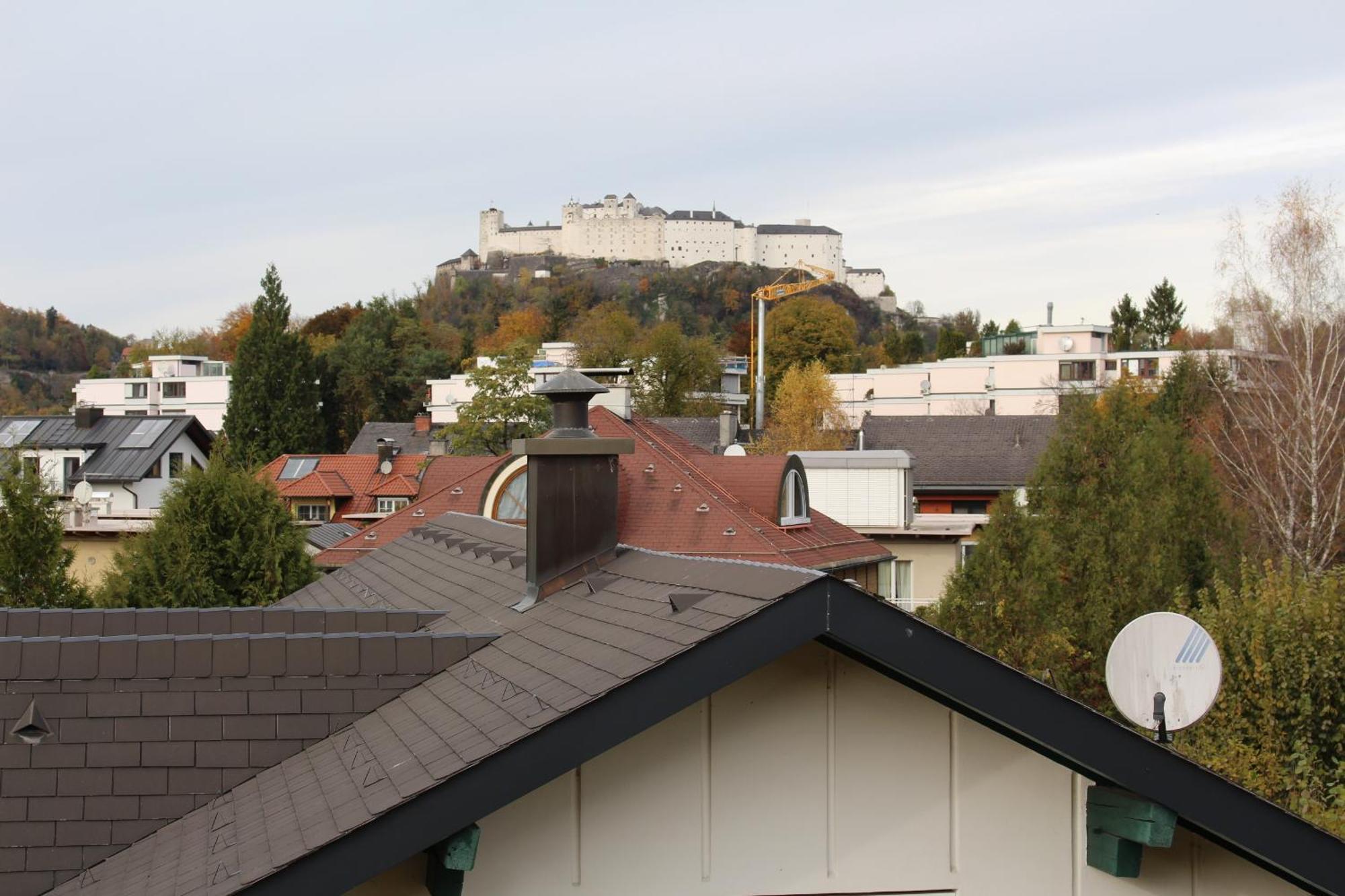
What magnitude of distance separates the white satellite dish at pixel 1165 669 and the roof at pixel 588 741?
0.99m

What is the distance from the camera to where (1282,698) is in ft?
50.0

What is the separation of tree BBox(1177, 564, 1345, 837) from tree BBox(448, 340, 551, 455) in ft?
106

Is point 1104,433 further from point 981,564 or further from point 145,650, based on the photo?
point 145,650

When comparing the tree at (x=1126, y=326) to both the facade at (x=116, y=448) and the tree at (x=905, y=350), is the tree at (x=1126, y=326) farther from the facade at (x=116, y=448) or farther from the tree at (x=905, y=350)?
the facade at (x=116, y=448)

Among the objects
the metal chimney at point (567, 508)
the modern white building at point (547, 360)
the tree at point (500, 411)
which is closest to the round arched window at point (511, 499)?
the metal chimney at point (567, 508)

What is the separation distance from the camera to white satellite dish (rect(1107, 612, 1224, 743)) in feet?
17.6

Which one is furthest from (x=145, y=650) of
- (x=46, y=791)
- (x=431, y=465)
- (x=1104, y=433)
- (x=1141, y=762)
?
(x=431, y=465)

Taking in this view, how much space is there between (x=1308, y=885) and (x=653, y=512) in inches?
811

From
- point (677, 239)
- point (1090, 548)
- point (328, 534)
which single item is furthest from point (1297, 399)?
point (677, 239)

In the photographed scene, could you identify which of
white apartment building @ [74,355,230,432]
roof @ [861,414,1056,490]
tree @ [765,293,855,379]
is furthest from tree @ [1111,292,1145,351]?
white apartment building @ [74,355,230,432]

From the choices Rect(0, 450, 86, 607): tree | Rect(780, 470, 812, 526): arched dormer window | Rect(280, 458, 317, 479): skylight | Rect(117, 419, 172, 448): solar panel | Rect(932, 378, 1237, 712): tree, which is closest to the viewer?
Rect(0, 450, 86, 607): tree

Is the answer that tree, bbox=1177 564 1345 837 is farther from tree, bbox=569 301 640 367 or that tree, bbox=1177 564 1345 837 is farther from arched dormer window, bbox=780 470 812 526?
tree, bbox=569 301 640 367

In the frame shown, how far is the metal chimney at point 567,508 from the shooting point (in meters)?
6.22

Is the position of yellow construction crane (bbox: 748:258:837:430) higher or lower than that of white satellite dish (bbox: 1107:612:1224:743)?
higher
